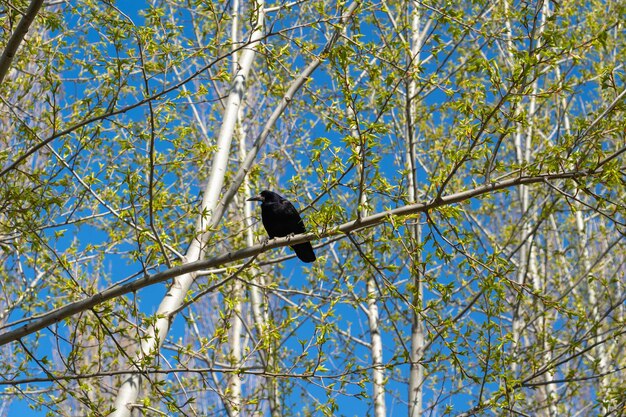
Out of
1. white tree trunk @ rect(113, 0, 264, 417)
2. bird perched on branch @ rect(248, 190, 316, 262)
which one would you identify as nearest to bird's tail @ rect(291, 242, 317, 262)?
bird perched on branch @ rect(248, 190, 316, 262)

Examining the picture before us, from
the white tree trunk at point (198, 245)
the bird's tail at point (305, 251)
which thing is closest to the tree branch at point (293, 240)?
the white tree trunk at point (198, 245)

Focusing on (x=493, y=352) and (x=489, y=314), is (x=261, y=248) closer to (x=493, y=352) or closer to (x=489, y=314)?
(x=489, y=314)

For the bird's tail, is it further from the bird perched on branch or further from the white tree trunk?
the white tree trunk

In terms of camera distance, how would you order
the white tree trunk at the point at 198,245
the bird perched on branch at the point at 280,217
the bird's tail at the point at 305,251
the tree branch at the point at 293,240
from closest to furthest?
1. the tree branch at the point at 293,240
2. the white tree trunk at the point at 198,245
3. the bird's tail at the point at 305,251
4. the bird perched on branch at the point at 280,217

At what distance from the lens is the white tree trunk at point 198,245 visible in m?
5.30

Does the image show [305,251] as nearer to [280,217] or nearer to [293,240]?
[280,217]

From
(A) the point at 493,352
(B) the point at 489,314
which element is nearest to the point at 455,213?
(B) the point at 489,314

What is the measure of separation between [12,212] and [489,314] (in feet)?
11.0

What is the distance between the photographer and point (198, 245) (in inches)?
240

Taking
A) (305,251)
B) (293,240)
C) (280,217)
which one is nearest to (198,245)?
(305,251)

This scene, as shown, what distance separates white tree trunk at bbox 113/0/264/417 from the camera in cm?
530

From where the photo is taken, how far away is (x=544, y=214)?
7.01m

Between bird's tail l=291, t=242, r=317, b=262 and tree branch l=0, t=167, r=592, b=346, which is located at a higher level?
bird's tail l=291, t=242, r=317, b=262

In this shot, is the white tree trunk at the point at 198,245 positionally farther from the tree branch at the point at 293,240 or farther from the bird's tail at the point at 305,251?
the bird's tail at the point at 305,251
